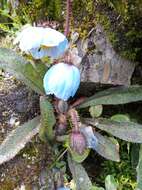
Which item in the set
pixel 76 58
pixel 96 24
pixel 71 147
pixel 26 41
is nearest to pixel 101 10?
pixel 96 24

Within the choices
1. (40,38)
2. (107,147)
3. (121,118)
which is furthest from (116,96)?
(40,38)

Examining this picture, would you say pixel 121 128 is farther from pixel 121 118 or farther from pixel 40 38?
pixel 40 38

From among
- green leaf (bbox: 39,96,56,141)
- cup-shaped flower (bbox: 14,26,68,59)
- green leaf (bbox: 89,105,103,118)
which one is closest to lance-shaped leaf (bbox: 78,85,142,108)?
green leaf (bbox: 89,105,103,118)

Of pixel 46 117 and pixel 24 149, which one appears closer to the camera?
pixel 46 117

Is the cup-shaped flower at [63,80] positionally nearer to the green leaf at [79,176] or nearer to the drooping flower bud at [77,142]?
the drooping flower bud at [77,142]

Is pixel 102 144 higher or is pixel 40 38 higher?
pixel 40 38

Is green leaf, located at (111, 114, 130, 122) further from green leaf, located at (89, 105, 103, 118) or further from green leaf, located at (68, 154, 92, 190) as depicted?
green leaf, located at (68, 154, 92, 190)

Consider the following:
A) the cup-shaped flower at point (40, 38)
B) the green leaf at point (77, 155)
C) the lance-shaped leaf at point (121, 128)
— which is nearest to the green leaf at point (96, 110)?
the lance-shaped leaf at point (121, 128)
